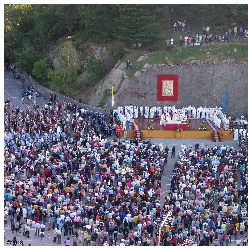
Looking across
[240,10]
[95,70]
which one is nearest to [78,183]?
[95,70]

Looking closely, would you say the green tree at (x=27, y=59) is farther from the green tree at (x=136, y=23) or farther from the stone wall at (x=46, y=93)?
the green tree at (x=136, y=23)

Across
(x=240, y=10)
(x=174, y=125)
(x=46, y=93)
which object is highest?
(x=240, y=10)

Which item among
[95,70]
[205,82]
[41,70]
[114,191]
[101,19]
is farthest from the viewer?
[41,70]

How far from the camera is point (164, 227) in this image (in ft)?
127

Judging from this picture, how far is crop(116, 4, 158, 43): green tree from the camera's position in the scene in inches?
2419

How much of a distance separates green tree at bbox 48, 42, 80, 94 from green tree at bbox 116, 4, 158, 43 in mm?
4216

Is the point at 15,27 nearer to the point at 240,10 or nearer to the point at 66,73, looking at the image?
the point at 66,73

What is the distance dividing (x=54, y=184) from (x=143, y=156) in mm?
6434

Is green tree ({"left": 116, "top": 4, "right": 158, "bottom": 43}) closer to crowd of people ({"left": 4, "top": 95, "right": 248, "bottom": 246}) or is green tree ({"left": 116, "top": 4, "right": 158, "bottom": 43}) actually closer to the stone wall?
the stone wall

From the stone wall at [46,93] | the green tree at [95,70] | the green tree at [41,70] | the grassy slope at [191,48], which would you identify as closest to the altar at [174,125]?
the stone wall at [46,93]

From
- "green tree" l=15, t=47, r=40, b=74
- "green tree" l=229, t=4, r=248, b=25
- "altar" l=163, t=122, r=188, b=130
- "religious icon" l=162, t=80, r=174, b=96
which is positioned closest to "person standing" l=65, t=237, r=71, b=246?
"altar" l=163, t=122, r=188, b=130

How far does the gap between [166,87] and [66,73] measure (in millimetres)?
7667

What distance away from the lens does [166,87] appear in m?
60.4

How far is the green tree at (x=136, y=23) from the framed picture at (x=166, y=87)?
4003 millimetres
